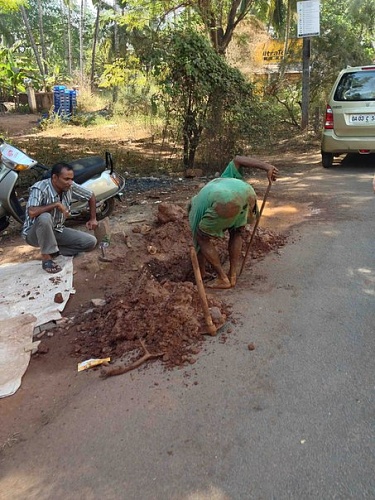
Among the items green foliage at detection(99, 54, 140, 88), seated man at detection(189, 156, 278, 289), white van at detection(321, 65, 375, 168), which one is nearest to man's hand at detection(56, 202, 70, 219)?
seated man at detection(189, 156, 278, 289)

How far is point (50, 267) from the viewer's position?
4699 mm

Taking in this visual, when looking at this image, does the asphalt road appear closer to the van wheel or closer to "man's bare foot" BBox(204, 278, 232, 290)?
"man's bare foot" BBox(204, 278, 232, 290)

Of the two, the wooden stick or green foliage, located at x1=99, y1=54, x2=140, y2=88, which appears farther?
green foliage, located at x1=99, y1=54, x2=140, y2=88

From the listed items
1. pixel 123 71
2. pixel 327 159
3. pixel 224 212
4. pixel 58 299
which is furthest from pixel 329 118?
pixel 58 299

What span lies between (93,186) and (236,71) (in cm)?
411

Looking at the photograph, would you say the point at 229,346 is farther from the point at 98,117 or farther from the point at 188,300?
the point at 98,117

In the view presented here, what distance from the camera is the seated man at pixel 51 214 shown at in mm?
4711

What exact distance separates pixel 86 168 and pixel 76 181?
0.92 ft

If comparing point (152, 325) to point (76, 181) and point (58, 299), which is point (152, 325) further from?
point (76, 181)

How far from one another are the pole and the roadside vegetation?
1.38 feet

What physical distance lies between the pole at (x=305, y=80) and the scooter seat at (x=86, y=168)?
821cm

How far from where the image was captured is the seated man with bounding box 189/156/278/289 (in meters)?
3.62

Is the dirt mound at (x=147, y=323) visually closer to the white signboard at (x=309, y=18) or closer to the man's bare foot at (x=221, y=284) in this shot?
the man's bare foot at (x=221, y=284)

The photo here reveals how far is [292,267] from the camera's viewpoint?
4.59 meters
